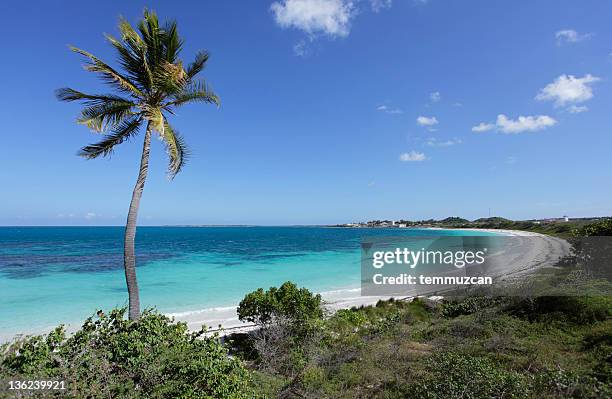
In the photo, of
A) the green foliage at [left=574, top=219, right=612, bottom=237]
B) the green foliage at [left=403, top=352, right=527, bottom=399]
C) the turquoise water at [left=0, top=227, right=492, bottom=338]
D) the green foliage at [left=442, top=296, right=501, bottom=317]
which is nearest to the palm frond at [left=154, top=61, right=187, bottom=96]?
the turquoise water at [left=0, top=227, right=492, bottom=338]

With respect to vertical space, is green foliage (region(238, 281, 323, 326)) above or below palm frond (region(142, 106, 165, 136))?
below

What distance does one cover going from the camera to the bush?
13.6 feet

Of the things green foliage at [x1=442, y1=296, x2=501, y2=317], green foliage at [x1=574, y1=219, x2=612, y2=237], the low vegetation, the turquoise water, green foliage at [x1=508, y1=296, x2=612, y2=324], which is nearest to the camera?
the low vegetation

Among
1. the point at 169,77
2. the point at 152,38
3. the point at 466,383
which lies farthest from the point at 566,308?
the point at 152,38

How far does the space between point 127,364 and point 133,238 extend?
15.9 ft

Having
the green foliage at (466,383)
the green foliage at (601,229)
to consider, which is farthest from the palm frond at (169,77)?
the green foliage at (601,229)

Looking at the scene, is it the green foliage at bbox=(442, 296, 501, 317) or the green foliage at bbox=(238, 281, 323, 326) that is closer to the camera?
the green foliage at bbox=(238, 281, 323, 326)

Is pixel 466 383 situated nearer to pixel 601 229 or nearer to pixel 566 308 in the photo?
pixel 566 308

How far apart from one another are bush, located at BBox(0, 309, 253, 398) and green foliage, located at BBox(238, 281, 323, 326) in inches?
206

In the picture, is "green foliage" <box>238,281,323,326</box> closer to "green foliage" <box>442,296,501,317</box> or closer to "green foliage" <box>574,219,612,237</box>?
"green foliage" <box>442,296,501,317</box>

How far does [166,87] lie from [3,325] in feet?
49.0

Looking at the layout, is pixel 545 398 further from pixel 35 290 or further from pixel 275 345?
pixel 35 290

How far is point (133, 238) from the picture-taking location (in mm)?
8828

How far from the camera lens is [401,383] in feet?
20.4
